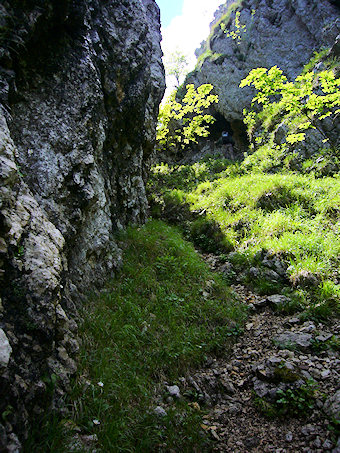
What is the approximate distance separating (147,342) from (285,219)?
5.07 metres

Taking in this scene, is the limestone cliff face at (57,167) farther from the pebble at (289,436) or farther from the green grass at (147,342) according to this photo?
the pebble at (289,436)

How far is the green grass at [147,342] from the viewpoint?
268 centimetres

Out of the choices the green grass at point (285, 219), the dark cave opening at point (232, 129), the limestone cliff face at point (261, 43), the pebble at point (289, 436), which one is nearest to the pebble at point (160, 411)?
the pebble at point (289, 436)

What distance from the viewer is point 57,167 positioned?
162 inches

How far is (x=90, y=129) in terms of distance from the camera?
5031 mm

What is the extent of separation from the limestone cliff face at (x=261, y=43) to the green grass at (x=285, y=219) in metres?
10.8

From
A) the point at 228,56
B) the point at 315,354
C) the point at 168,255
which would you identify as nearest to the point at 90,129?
the point at 168,255

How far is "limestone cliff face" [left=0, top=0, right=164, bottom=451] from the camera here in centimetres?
236

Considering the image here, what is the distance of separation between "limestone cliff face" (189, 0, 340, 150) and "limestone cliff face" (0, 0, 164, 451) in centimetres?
1340

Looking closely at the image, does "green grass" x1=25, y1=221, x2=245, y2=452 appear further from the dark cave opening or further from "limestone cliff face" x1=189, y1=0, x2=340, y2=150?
"limestone cliff face" x1=189, y1=0, x2=340, y2=150

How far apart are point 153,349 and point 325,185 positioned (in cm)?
737

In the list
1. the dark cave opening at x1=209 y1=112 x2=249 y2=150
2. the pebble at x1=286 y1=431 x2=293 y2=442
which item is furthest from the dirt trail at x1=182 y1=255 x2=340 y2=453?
the dark cave opening at x1=209 y1=112 x2=249 y2=150

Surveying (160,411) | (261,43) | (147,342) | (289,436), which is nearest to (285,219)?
(147,342)

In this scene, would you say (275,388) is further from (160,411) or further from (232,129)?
(232,129)
